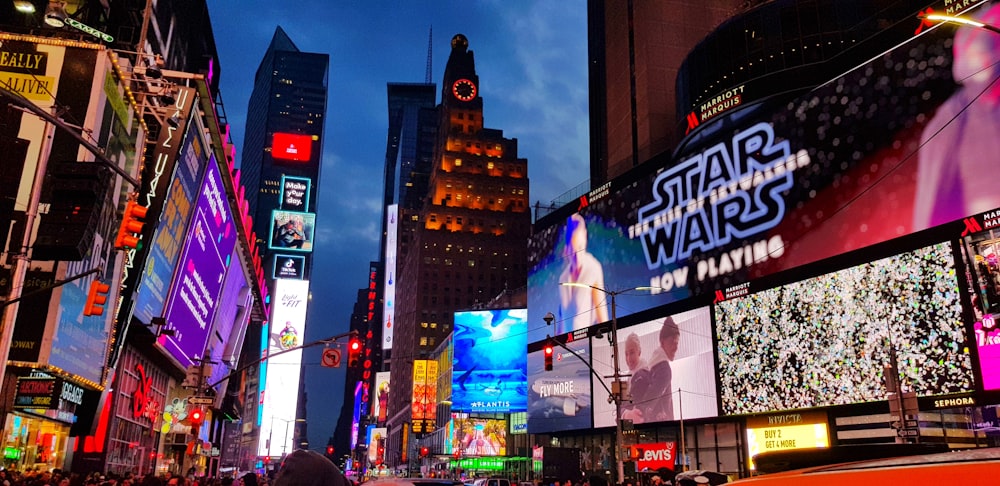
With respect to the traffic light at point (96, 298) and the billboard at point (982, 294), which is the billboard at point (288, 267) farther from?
the traffic light at point (96, 298)

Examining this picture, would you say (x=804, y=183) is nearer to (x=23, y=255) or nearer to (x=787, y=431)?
(x=787, y=431)

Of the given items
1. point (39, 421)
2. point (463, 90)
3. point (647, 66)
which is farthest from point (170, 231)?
point (463, 90)

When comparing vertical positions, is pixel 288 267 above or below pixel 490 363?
above

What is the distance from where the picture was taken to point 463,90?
16238 cm

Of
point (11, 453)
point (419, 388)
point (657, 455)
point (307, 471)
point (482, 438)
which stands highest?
point (419, 388)

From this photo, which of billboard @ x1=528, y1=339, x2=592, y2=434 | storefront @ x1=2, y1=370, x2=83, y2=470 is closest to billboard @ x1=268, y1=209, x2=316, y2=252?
billboard @ x1=528, y1=339, x2=592, y2=434

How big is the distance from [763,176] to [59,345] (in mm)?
37237

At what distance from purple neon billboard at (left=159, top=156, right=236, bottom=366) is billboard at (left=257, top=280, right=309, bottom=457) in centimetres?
9676

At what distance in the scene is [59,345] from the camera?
24.0 m

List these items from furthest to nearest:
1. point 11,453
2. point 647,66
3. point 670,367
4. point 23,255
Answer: point 647,66
point 670,367
point 11,453
point 23,255

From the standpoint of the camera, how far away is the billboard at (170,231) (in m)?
31.9

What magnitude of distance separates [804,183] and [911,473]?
41917 mm

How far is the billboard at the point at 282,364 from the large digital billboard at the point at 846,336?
4437 inches

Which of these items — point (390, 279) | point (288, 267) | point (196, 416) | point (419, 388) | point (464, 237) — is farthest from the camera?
point (390, 279)
